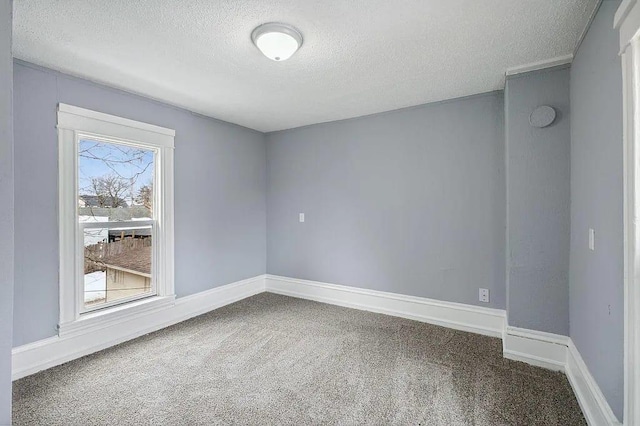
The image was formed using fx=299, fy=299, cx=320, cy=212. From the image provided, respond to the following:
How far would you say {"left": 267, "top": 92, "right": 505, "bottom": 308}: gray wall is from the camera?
2.97m

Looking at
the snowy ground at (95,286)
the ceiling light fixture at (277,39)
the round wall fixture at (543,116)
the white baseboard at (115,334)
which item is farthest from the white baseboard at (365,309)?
the ceiling light fixture at (277,39)

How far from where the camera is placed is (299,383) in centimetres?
211

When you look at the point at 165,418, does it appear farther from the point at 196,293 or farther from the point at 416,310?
the point at 416,310

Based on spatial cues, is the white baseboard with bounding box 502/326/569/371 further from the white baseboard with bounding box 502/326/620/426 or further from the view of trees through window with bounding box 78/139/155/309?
the view of trees through window with bounding box 78/139/155/309

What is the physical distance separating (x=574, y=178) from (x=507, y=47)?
1.05 m

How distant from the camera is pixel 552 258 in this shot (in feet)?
7.65

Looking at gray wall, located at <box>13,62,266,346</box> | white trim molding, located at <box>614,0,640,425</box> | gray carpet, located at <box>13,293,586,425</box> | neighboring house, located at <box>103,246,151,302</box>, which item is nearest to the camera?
white trim molding, located at <box>614,0,640,425</box>

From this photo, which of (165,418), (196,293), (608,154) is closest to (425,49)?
(608,154)

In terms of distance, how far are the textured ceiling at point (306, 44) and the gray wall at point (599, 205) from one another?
1.00ft

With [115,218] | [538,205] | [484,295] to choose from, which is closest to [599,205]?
[538,205]

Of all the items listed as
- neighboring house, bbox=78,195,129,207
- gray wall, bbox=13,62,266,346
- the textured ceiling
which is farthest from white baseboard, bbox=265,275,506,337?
neighboring house, bbox=78,195,129,207

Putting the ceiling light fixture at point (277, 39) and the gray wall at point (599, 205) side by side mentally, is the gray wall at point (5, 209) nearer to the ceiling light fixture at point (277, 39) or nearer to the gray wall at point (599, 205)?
the ceiling light fixture at point (277, 39)

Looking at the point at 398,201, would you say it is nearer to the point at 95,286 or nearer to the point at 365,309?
the point at 365,309

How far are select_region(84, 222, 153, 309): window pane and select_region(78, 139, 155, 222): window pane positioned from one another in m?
0.15
